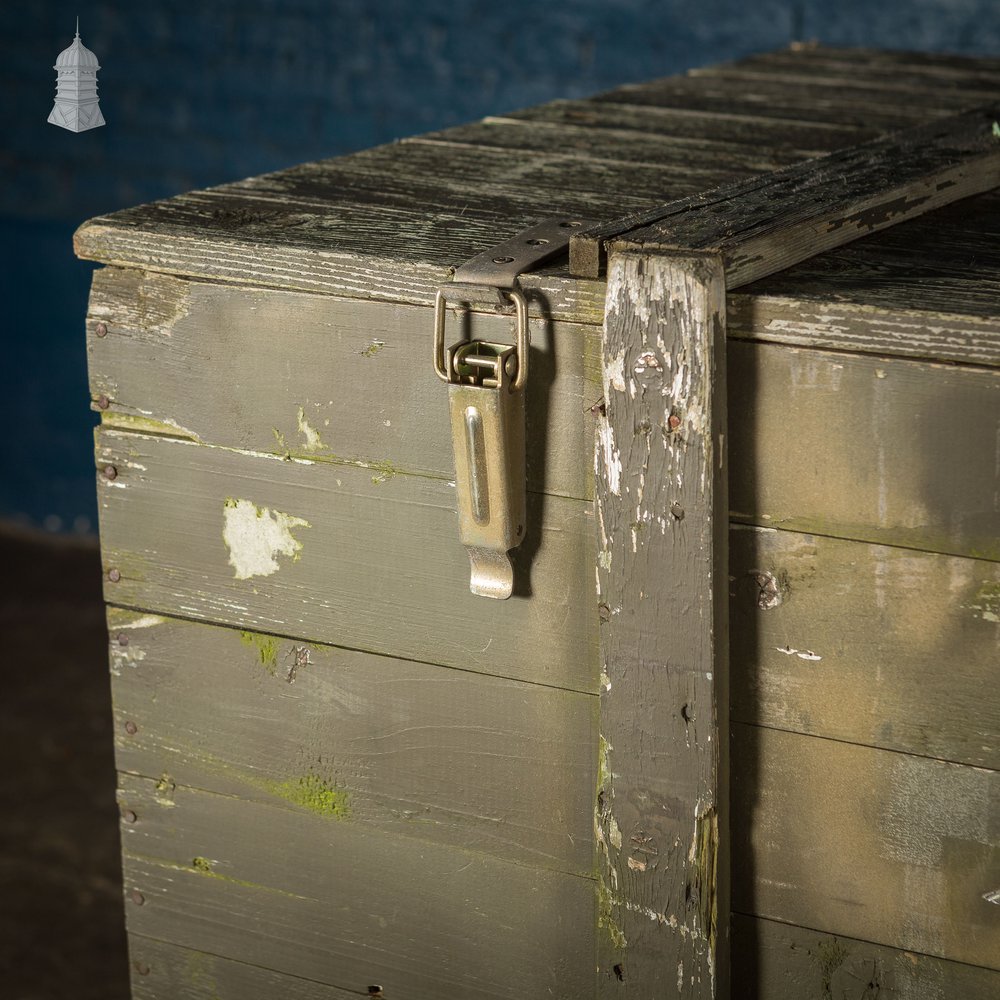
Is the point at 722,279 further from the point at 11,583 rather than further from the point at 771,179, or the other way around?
the point at 11,583

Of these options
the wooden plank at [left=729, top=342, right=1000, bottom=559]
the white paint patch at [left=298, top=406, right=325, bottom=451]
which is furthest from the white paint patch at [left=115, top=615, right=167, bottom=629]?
the wooden plank at [left=729, top=342, right=1000, bottom=559]

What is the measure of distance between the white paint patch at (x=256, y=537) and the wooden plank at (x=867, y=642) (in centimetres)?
38

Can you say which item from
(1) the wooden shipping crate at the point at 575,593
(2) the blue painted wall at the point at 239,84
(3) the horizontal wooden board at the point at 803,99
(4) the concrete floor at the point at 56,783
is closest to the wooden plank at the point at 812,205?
(1) the wooden shipping crate at the point at 575,593

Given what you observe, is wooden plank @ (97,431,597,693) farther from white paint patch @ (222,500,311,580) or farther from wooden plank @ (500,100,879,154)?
→ wooden plank @ (500,100,879,154)

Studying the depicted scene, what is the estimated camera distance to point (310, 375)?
120 centimetres

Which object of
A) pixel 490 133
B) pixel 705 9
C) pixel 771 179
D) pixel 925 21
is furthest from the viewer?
pixel 705 9

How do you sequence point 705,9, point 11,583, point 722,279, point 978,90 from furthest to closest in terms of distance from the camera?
point 11,583 → point 705,9 → point 978,90 → point 722,279

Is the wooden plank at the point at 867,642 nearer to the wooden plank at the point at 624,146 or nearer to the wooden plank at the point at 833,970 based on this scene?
the wooden plank at the point at 833,970

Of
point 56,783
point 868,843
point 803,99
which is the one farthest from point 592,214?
point 56,783

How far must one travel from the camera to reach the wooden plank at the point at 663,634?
1.03 meters

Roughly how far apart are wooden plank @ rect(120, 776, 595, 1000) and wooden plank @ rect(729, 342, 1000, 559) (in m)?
0.39

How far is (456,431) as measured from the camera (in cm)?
111

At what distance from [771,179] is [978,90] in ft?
2.90

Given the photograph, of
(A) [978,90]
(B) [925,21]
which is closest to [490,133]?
(A) [978,90]
